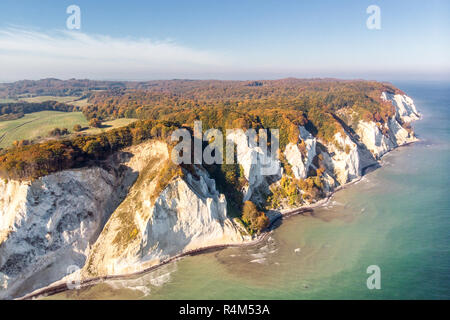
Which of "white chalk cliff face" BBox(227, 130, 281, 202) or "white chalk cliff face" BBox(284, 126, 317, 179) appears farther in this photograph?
"white chalk cliff face" BBox(284, 126, 317, 179)

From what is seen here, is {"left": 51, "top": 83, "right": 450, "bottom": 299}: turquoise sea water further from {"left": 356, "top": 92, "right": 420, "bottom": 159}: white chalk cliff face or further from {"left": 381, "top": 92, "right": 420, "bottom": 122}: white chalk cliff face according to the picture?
{"left": 381, "top": 92, "right": 420, "bottom": 122}: white chalk cliff face

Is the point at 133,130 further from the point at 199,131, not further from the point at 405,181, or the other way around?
the point at 405,181

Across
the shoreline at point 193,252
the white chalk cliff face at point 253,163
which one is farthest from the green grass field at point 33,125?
the white chalk cliff face at point 253,163

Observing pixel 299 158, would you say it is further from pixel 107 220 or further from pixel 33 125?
pixel 33 125

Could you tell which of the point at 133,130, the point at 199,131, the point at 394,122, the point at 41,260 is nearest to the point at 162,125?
the point at 133,130

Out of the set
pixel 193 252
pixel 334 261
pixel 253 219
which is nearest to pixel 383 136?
pixel 334 261

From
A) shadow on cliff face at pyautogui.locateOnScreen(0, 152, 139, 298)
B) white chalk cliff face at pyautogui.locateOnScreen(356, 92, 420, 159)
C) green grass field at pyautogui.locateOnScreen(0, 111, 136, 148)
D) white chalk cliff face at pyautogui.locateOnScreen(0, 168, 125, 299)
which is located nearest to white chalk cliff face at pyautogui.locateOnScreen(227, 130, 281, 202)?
shadow on cliff face at pyautogui.locateOnScreen(0, 152, 139, 298)
